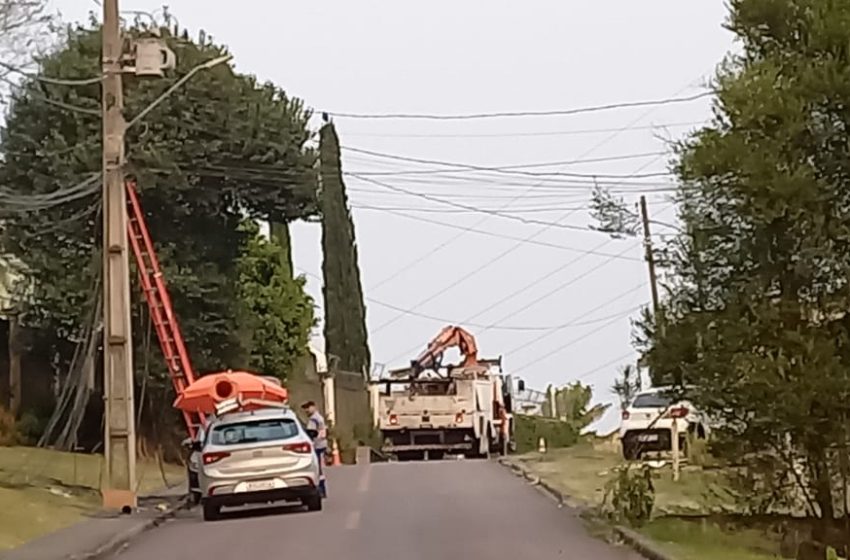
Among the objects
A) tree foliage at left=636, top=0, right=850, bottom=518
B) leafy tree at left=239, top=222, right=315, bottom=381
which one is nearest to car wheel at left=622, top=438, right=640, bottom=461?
tree foliage at left=636, top=0, right=850, bottom=518

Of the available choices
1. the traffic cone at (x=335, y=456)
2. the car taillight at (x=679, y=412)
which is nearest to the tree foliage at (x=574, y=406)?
the traffic cone at (x=335, y=456)

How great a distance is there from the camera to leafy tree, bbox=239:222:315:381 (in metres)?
45.6

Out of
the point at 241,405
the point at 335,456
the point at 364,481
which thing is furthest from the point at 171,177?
the point at 241,405

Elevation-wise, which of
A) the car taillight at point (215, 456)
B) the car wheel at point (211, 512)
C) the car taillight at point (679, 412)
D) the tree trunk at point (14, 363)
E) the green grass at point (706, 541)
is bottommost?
the green grass at point (706, 541)

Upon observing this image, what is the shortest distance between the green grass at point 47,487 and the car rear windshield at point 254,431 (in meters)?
2.34

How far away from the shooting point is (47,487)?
29.1 meters

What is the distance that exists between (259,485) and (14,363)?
17.7 metres

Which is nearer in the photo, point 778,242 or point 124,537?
point 778,242

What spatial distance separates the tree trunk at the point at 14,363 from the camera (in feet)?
135

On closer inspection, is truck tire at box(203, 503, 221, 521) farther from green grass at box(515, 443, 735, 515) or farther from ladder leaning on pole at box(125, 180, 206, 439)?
green grass at box(515, 443, 735, 515)

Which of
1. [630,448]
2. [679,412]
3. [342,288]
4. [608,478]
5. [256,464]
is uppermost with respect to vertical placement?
[342,288]

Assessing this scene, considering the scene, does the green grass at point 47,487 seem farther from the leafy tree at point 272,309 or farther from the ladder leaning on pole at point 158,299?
the leafy tree at point 272,309

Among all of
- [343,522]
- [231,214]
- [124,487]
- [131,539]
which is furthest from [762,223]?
[231,214]

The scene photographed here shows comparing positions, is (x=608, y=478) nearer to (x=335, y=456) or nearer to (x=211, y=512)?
(x=211, y=512)
